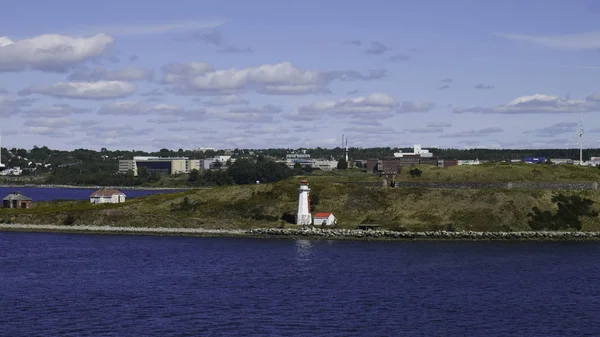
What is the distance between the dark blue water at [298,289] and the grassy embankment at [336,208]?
1105cm

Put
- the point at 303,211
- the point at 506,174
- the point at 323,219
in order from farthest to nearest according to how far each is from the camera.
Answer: the point at 506,174, the point at 323,219, the point at 303,211

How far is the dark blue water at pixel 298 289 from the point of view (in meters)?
49.8

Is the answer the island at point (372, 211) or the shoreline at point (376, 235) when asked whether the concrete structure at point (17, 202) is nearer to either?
the island at point (372, 211)

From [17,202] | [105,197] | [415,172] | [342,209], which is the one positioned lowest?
[342,209]

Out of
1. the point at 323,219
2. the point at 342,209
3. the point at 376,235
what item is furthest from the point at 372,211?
the point at 376,235

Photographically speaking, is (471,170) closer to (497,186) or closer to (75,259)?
(497,186)

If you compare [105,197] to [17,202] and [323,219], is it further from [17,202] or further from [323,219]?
[323,219]

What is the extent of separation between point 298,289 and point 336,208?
46394 millimetres

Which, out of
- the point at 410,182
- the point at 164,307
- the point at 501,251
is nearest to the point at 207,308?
the point at 164,307

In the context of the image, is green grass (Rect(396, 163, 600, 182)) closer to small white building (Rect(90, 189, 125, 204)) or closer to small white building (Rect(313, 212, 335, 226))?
small white building (Rect(313, 212, 335, 226))

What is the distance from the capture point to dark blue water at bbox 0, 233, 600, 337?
163 feet

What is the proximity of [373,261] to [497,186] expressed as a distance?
40918 millimetres

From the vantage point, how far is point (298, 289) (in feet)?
202

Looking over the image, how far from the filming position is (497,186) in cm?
11262
